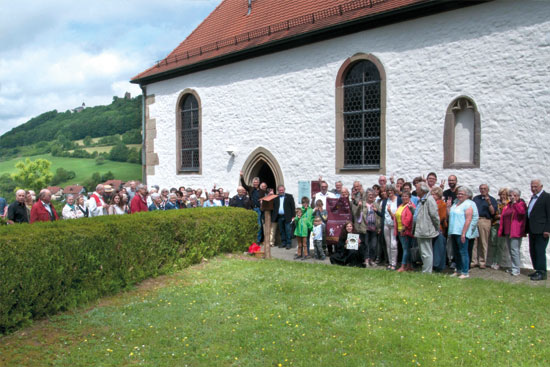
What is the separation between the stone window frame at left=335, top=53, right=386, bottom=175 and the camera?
11742 mm

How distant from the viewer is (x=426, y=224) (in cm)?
867

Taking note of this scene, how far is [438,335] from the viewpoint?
5441mm

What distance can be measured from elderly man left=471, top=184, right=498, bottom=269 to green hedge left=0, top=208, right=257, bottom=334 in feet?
16.9

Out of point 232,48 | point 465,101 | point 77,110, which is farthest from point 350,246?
point 77,110

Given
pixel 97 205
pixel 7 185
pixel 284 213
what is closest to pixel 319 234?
pixel 284 213

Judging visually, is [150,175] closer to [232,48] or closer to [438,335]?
[232,48]

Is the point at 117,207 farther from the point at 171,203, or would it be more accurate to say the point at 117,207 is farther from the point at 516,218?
the point at 516,218

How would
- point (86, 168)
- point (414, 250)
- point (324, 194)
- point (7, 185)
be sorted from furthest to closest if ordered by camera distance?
point (7, 185)
point (86, 168)
point (324, 194)
point (414, 250)

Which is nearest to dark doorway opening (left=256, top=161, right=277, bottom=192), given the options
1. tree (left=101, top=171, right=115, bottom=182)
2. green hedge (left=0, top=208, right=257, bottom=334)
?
green hedge (left=0, top=208, right=257, bottom=334)

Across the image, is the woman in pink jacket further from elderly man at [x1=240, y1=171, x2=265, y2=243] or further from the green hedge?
elderly man at [x1=240, y1=171, x2=265, y2=243]

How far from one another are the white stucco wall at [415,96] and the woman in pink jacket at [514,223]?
1.21m

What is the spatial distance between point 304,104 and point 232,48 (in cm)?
361

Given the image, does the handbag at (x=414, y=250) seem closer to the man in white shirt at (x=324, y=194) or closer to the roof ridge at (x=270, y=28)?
the man in white shirt at (x=324, y=194)

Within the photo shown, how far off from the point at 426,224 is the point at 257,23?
9747 millimetres
